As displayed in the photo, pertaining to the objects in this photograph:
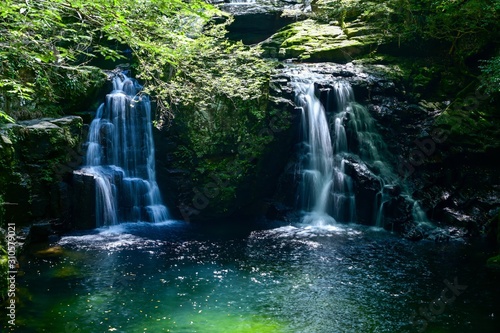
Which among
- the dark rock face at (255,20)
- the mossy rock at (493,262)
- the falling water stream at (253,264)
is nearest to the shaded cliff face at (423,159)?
the falling water stream at (253,264)

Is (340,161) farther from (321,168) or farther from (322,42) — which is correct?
(322,42)

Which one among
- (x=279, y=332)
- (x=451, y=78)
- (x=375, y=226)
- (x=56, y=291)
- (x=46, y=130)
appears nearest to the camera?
(x=279, y=332)

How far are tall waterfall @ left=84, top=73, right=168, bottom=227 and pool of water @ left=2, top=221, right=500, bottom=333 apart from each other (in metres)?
1.31

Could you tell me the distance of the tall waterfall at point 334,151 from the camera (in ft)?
51.0

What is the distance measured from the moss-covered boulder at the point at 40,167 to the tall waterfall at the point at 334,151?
8.81 m

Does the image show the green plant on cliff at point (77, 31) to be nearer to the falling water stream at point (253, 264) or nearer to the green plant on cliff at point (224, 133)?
the falling water stream at point (253, 264)

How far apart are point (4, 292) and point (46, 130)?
6.27 m

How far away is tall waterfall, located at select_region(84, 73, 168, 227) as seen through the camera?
14453 millimetres

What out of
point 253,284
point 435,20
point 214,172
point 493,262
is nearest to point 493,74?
point 435,20

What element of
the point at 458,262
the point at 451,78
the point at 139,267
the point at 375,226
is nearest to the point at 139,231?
the point at 139,267

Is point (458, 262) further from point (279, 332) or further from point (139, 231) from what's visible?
point (139, 231)

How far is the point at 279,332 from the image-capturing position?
24.8ft

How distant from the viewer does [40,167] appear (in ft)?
41.9

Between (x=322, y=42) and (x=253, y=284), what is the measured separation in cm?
1478
